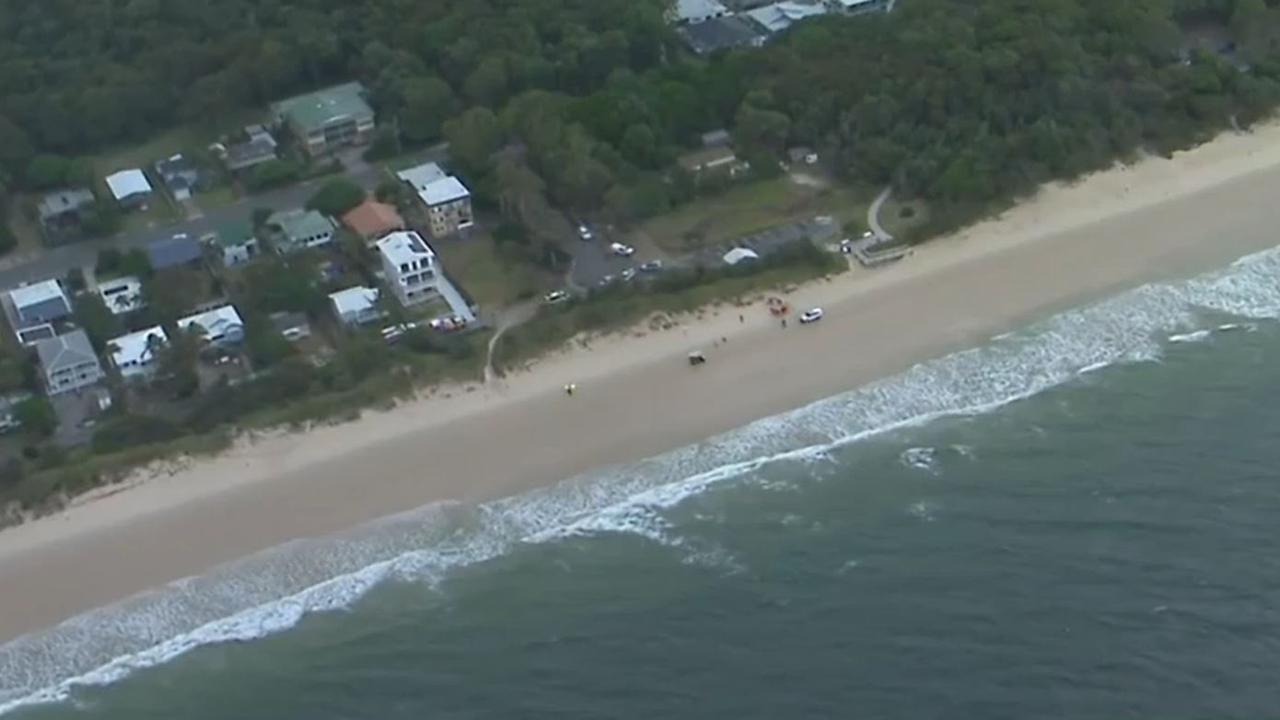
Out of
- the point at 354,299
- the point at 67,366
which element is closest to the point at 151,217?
the point at 354,299

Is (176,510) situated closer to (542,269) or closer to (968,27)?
(542,269)

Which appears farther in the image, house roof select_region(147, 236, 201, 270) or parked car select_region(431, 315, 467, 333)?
house roof select_region(147, 236, 201, 270)

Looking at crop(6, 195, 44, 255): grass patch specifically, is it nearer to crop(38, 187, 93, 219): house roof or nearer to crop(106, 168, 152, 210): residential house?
crop(38, 187, 93, 219): house roof

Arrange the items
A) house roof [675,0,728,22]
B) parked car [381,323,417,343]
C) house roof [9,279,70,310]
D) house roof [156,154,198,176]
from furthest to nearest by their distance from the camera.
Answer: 1. house roof [675,0,728,22]
2. house roof [156,154,198,176]
3. house roof [9,279,70,310]
4. parked car [381,323,417,343]

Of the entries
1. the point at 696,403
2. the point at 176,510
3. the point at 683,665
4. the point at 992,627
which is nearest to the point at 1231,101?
the point at 696,403

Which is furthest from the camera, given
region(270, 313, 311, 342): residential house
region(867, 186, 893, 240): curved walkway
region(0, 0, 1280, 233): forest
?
region(0, 0, 1280, 233): forest

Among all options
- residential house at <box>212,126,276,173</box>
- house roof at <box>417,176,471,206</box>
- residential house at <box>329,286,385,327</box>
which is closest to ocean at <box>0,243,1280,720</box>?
residential house at <box>329,286,385,327</box>

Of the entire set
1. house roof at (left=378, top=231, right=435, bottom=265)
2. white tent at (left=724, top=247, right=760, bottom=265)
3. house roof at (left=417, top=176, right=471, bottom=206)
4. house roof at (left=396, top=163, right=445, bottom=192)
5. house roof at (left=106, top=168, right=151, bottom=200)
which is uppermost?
house roof at (left=106, top=168, right=151, bottom=200)

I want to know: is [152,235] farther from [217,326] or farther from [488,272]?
[488,272]
